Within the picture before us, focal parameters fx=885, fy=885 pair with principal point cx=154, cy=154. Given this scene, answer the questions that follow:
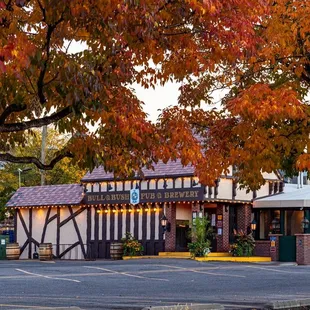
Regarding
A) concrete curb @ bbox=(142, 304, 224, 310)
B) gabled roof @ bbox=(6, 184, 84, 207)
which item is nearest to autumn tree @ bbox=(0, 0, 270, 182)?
concrete curb @ bbox=(142, 304, 224, 310)

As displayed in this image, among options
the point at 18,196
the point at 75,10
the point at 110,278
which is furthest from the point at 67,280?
the point at 18,196

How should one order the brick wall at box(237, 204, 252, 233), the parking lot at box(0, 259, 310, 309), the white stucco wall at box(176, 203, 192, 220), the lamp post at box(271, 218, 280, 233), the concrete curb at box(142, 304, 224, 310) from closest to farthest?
1. the concrete curb at box(142, 304, 224, 310)
2. the parking lot at box(0, 259, 310, 309)
3. the white stucco wall at box(176, 203, 192, 220)
4. the brick wall at box(237, 204, 252, 233)
5. the lamp post at box(271, 218, 280, 233)

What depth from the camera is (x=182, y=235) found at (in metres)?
44.8

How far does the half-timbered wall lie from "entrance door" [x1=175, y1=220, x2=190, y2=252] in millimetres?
963

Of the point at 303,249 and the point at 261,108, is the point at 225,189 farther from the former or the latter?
the point at 261,108

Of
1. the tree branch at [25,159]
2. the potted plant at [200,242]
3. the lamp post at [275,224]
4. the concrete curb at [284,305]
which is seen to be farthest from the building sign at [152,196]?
the tree branch at [25,159]

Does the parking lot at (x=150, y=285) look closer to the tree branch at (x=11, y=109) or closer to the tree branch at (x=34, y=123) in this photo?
the tree branch at (x=34, y=123)

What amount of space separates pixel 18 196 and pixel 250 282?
27.6m

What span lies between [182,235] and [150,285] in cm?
1978

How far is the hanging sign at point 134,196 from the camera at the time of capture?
44906 millimetres

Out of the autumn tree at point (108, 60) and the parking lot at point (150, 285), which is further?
the parking lot at point (150, 285)

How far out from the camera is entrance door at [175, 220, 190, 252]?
146 ft

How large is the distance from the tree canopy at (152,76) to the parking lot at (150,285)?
3.32 meters

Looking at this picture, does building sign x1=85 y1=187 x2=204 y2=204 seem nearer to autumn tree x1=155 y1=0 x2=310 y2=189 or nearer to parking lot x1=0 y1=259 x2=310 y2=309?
parking lot x1=0 y1=259 x2=310 y2=309
